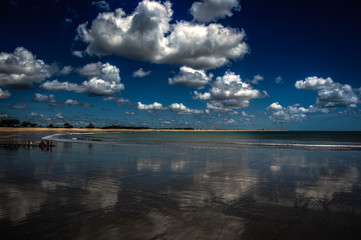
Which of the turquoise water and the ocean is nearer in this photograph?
the ocean

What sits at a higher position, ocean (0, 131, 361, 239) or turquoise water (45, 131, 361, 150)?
ocean (0, 131, 361, 239)

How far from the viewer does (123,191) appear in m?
10.6

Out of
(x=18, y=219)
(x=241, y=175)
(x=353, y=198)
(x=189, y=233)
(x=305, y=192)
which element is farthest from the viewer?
(x=241, y=175)

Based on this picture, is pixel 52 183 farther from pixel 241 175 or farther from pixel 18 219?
pixel 241 175

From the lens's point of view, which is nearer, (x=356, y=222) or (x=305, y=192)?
(x=356, y=222)

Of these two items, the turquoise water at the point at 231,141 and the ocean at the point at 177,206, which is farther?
the turquoise water at the point at 231,141

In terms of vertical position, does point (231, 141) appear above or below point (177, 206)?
below

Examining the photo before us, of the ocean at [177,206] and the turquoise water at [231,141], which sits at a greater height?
the ocean at [177,206]

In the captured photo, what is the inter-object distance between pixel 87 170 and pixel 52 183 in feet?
12.9

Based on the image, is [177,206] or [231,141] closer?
[177,206]

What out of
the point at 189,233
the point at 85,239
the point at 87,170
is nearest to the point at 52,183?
the point at 87,170

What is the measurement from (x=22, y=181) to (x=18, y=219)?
618cm

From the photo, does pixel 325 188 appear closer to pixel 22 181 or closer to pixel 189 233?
pixel 189 233

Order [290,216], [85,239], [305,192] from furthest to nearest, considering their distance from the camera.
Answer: [305,192] → [290,216] → [85,239]
